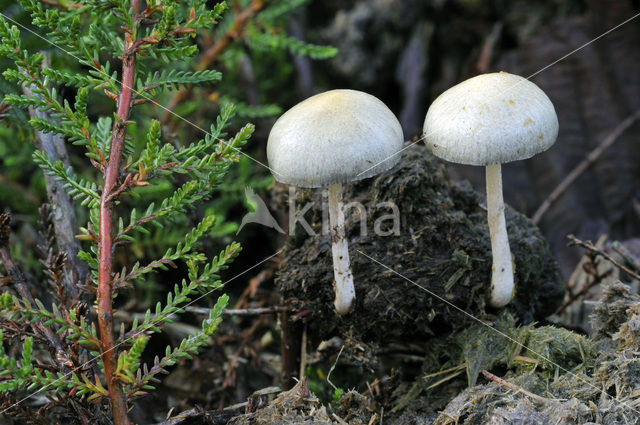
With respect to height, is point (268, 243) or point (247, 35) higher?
point (247, 35)

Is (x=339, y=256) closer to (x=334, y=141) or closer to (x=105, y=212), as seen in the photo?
(x=334, y=141)

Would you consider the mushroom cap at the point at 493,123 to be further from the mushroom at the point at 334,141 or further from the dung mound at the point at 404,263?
the dung mound at the point at 404,263

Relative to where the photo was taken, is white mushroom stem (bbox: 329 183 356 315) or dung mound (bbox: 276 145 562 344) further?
dung mound (bbox: 276 145 562 344)

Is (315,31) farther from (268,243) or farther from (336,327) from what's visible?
(336,327)

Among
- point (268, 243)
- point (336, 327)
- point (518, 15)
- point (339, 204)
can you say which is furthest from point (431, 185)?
point (518, 15)

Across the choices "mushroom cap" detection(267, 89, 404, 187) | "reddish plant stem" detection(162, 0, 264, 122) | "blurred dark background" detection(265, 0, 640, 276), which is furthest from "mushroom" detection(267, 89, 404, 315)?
"reddish plant stem" detection(162, 0, 264, 122)

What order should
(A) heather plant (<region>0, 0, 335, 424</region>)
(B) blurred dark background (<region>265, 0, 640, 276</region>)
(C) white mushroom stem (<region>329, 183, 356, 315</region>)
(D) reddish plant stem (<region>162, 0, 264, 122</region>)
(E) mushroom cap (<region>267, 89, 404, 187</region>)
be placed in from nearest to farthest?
(A) heather plant (<region>0, 0, 335, 424</region>) < (E) mushroom cap (<region>267, 89, 404, 187</region>) < (C) white mushroom stem (<region>329, 183, 356, 315</region>) < (D) reddish plant stem (<region>162, 0, 264, 122</region>) < (B) blurred dark background (<region>265, 0, 640, 276</region>)

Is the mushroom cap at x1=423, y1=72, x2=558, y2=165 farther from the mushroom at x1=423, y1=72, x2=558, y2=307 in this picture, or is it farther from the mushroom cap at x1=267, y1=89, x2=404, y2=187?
the mushroom cap at x1=267, y1=89, x2=404, y2=187
